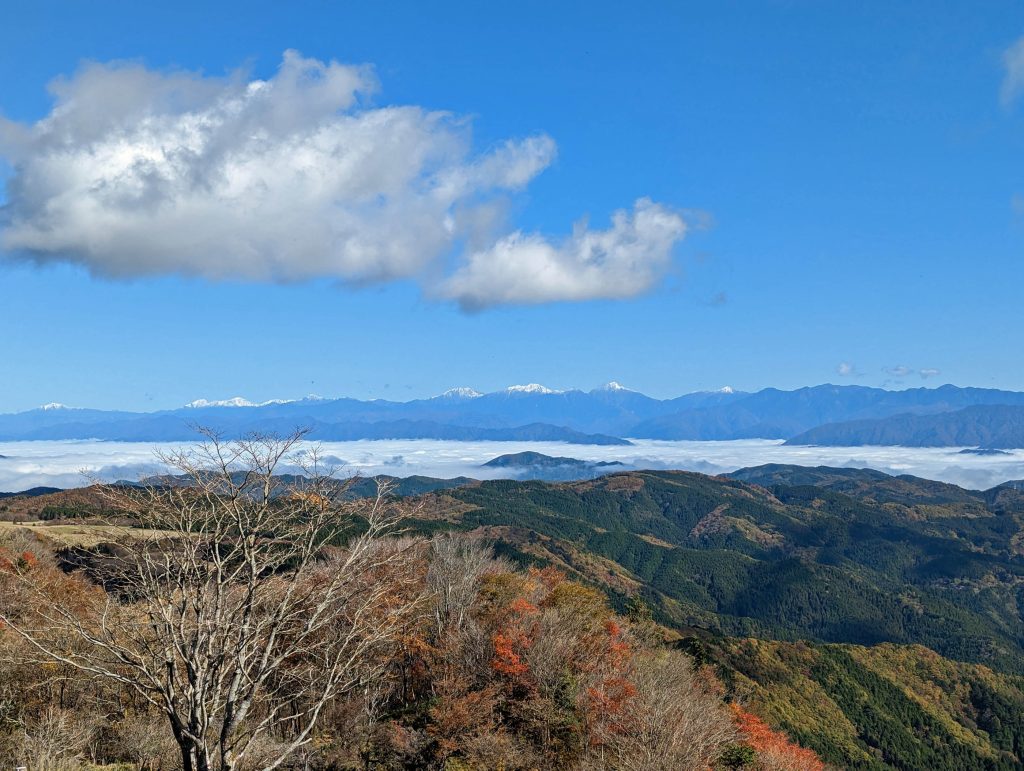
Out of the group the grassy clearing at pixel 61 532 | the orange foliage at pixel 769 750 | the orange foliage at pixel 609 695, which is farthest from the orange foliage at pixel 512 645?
the grassy clearing at pixel 61 532

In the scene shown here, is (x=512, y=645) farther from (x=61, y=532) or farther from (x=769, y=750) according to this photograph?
(x=61, y=532)

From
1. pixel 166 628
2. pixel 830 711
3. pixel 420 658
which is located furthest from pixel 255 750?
pixel 830 711

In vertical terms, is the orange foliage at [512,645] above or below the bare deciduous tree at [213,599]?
below

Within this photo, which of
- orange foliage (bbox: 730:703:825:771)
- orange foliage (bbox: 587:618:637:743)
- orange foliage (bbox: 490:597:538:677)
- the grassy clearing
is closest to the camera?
orange foliage (bbox: 587:618:637:743)

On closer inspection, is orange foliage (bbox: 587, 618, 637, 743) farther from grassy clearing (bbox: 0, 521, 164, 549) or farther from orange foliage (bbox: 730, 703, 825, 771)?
grassy clearing (bbox: 0, 521, 164, 549)

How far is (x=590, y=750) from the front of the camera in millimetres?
44312

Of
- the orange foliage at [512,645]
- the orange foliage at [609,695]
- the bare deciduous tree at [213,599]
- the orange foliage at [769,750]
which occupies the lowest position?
the orange foliage at [769,750]

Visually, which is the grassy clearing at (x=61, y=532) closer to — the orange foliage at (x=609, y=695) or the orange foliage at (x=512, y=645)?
the orange foliage at (x=512, y=645)

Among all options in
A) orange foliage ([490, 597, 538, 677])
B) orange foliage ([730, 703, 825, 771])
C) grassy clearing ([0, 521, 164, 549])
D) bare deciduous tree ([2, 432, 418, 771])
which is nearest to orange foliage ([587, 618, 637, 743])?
orange foliage ([490, 597, 538, 677])

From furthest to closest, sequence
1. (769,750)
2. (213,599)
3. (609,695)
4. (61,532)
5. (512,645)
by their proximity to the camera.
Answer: (61,532)
(769,750)
(512,645)
(609,695)
(213,599)

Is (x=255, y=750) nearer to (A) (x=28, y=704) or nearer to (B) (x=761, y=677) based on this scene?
(A) (x=28, y=704)

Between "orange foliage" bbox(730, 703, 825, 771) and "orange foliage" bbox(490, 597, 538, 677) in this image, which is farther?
"orange foliage" bbox(730, 703, 825, 771)

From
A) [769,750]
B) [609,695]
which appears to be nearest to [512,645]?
[609,695]

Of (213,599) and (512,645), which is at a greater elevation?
(213,599)
